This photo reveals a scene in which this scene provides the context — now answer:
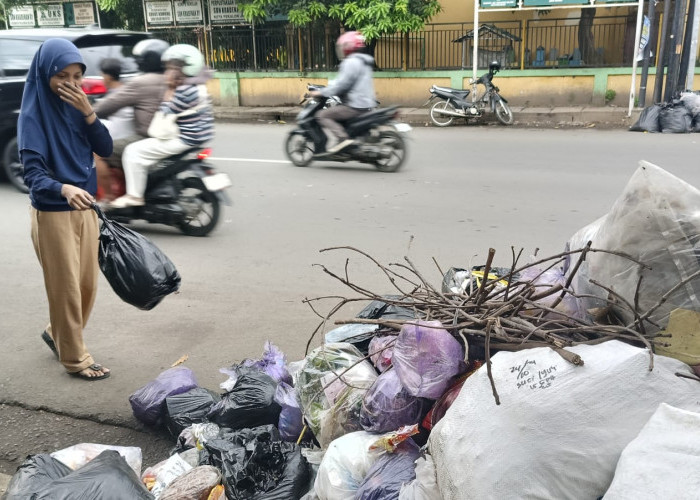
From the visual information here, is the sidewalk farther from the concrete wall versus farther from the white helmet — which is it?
the white helmet

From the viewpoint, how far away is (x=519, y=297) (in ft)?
7.21

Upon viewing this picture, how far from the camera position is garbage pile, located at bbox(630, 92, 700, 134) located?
11.1 meters

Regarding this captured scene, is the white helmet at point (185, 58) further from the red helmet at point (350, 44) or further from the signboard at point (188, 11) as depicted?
the signboard at point (188, 11)

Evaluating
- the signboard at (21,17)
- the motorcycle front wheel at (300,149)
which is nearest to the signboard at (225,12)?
the signboard at (21,17)

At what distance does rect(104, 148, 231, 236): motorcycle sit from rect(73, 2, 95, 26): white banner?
48.9 feet

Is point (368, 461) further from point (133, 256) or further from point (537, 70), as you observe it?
point (537, 70)

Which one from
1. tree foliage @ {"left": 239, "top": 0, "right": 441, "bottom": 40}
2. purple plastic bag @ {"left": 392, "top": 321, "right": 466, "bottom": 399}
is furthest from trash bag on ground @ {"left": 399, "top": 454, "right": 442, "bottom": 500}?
tree foliage @ {"left": 239, "top": 0, "right": 441, "bottom": 40}

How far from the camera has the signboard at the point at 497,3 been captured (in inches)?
552

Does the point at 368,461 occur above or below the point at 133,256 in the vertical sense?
below

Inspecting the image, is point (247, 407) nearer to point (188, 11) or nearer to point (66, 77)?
point (66, 77)

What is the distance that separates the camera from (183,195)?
629 centimetres

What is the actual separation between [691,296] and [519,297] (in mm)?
504

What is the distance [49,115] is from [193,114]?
9.75ft

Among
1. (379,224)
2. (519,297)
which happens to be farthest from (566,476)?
(379,224)
